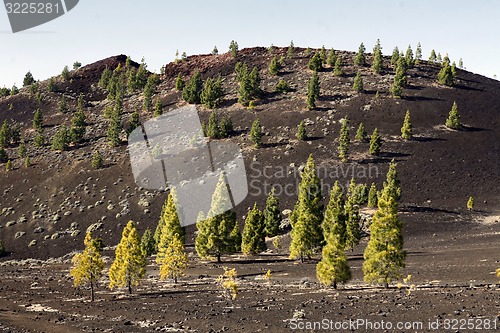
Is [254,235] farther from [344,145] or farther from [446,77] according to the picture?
[446,77]

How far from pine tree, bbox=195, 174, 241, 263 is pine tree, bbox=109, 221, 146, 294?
54.4 ft

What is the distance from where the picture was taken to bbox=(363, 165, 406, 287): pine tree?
3600cm

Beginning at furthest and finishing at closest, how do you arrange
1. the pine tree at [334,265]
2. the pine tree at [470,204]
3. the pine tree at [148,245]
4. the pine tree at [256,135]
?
1. the pine tree at [256,135]
2. the pine tree at [470,204]
3. the pine tree at [148,245]
4. the pine tree at [334,265]

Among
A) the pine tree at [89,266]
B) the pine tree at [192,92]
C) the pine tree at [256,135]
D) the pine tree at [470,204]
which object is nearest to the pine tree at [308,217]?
the pine tree at [89,266]

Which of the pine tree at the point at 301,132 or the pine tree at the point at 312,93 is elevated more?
the pine tree at the point at 312,93

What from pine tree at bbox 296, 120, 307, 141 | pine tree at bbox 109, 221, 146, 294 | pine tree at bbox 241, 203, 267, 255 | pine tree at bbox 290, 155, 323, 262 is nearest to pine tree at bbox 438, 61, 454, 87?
pine tree at bbox 296, 120, 307, 141

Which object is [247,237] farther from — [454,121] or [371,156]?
[454,121]

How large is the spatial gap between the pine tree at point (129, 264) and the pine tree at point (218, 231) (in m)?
16.6

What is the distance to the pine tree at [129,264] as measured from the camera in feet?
149

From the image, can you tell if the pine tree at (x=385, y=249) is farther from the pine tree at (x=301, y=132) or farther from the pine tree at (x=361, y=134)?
the pine tree at (x=301, y=132)

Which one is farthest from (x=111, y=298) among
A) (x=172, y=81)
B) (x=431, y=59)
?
(x=431, y=59)

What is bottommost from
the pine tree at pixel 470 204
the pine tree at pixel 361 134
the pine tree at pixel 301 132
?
the pine tree at pixel 470 204

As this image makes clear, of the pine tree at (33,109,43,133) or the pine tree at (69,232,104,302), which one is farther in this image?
the pine tree at (33,109,43,133)

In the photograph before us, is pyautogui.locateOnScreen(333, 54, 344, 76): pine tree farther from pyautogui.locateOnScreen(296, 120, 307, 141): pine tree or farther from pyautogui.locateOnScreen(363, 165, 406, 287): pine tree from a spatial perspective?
pyautogui.locateOnScreen(363, 165, 406, 287): pine tree
